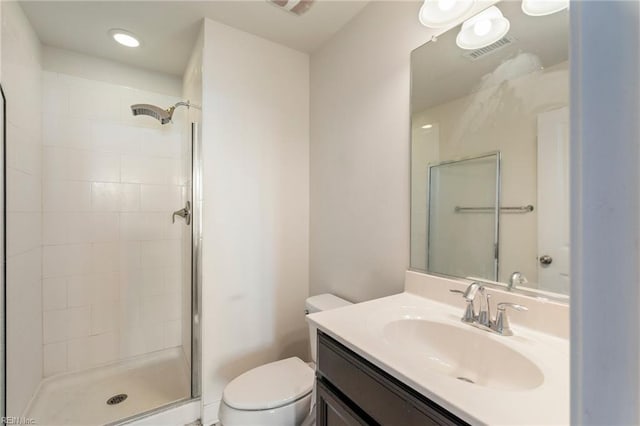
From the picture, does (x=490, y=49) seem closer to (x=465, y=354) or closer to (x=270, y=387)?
(x=465, y=354)

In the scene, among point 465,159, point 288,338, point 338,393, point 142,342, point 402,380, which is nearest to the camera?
point 402,380

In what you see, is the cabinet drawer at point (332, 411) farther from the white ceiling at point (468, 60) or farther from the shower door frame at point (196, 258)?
the white ceiling at point (468, 60)

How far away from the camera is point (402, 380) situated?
659 millimetres

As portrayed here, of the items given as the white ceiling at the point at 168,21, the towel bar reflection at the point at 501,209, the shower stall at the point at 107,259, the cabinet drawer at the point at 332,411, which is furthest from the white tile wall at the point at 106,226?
the towel bar reflection at the point at 501,209

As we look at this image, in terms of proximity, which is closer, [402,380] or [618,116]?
[618,116]

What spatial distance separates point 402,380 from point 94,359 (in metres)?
2.39

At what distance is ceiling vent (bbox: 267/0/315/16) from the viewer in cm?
148

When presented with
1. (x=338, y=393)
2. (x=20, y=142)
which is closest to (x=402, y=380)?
(x=338, y=393)

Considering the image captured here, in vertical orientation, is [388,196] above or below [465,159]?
below

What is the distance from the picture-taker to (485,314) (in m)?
0.93

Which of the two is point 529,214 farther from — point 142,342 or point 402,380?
point 142,342

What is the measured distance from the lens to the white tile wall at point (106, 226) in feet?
6.32

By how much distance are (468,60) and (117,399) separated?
2.66 meters

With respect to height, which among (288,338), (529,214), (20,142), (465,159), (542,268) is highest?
(20,142)
